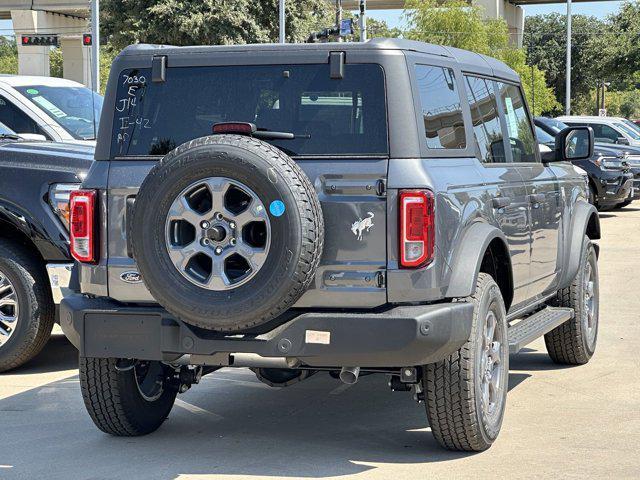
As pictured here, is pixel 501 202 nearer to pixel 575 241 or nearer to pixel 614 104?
pixel 575 241

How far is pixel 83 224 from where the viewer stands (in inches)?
236

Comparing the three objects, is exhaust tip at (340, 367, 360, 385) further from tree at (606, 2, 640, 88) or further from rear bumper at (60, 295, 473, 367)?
tree at (606, 2, 640, 88)

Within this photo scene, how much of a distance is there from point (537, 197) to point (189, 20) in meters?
45.4

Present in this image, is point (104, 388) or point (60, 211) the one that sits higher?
point (60, 211)

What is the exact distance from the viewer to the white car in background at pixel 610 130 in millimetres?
25281

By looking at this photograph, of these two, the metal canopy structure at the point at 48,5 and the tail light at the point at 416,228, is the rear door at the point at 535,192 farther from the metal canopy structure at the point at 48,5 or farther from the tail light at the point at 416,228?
the metal canopy structure at the point at 48,5

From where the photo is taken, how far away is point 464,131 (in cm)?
633

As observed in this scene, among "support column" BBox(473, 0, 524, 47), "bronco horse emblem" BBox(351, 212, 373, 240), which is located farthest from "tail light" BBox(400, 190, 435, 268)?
"support column" BBox(473, 0, 524, 47)

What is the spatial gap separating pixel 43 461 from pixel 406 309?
1.95 metres

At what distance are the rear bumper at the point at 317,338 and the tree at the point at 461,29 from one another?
5077 cm

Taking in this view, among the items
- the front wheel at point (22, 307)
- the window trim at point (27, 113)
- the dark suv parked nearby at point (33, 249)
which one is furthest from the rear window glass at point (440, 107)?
the window trim at point (27, 113)

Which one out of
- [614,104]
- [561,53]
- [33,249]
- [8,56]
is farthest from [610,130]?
[8,56]

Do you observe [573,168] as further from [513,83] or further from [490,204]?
[490,204]

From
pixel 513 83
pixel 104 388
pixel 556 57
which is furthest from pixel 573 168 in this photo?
pixel 556 57
